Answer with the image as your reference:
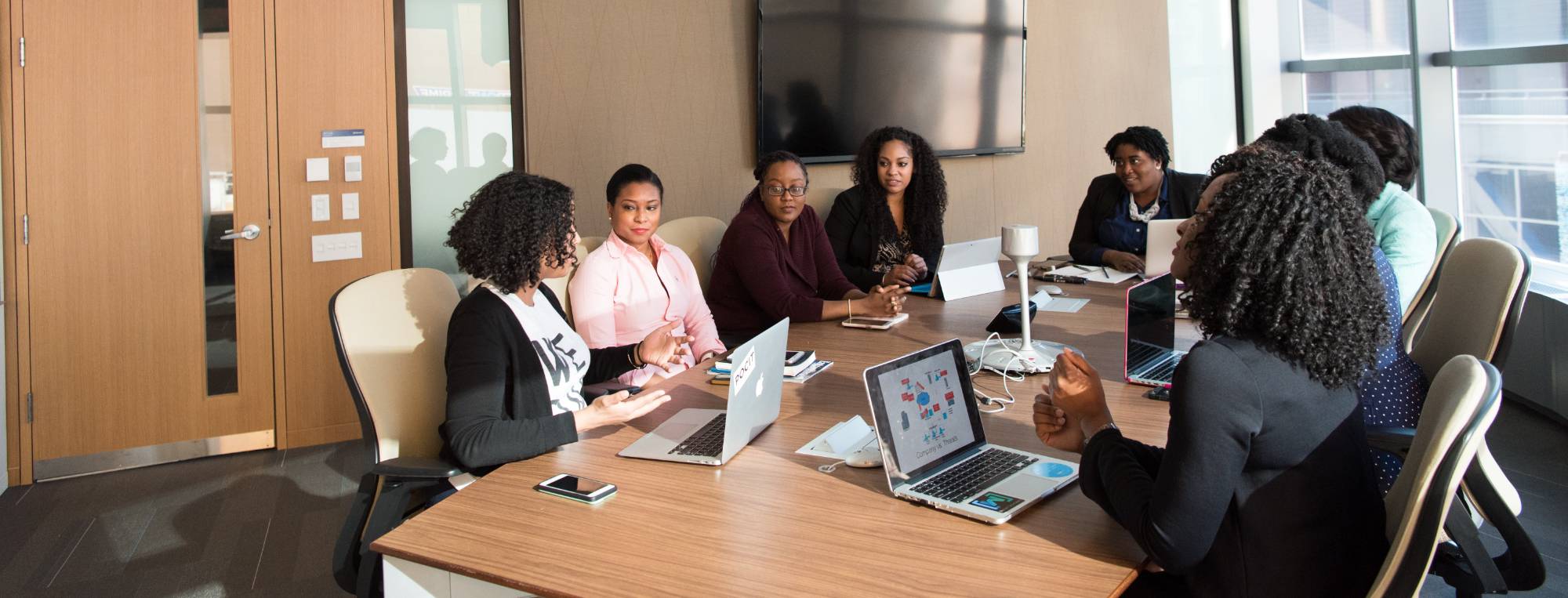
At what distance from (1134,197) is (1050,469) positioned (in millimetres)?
2897

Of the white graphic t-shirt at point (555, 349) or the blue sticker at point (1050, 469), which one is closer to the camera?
the blue sticker at point (1050, 469)

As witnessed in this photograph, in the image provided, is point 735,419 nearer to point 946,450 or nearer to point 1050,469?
point 946,450

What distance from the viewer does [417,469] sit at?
2.07 metres

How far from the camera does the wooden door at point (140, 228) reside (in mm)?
3826

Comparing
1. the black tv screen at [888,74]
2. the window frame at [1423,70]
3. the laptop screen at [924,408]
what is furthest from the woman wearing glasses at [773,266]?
the window frame at [1423,70]

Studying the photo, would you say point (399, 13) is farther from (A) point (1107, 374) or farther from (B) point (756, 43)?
(A) point (1107, 374)

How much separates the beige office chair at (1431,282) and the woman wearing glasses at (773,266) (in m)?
1.44

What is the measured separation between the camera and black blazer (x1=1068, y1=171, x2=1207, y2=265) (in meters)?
4.30

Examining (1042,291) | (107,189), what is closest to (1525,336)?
(1042,291)

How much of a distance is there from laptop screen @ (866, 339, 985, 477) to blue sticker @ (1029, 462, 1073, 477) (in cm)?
13

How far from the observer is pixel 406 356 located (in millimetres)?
2340

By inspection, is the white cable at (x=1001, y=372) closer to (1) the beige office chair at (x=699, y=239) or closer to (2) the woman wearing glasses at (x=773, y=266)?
(2) the woman wearing glasses at (x=773, y=266)

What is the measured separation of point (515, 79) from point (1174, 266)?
3282 mm

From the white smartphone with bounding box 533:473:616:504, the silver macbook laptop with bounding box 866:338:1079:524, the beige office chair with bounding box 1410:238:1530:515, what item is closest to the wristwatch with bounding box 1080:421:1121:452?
the silver macbook laptop with bounding box 866:338:1079:524
